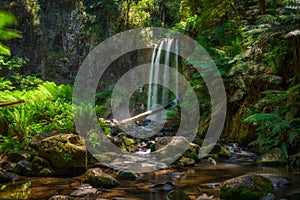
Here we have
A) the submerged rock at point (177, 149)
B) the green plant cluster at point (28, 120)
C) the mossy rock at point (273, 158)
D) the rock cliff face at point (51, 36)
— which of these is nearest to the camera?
the mossy rock at point (273, 158)

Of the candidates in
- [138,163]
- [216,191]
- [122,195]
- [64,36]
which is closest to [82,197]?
[122,195]

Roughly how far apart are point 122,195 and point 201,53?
26.9 ft

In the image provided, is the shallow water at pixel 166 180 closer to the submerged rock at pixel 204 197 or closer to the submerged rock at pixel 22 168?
the submerged rock at pixel 204 197

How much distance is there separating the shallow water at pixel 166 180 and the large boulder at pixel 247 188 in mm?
147

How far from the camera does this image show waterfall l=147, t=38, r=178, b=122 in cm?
1612

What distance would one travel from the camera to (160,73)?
56.1 feet

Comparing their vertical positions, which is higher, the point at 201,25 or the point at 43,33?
the point at 43,33

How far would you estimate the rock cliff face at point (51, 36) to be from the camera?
781 inches

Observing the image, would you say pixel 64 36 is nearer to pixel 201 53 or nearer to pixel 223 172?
pixel 201 53

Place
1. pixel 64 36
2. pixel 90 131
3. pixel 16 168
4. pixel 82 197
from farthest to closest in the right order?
1. pixel 64 36
2. pixel 90 131
3. pixel 16 168
4. pixel 82 197

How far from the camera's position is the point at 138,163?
6.34m

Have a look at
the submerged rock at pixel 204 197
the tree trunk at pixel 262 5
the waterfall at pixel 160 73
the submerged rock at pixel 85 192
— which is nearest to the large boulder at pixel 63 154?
the submerged rock at pixel 85 192

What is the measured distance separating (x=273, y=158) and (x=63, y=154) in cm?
427

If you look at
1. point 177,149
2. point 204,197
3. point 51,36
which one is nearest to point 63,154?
point 177,149
